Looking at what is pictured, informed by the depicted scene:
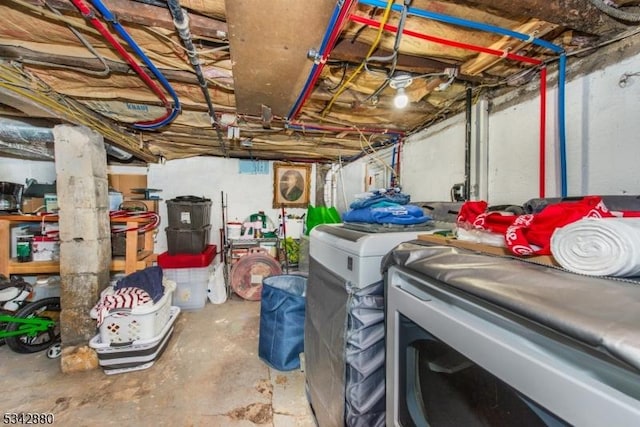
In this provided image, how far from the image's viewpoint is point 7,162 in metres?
3.31

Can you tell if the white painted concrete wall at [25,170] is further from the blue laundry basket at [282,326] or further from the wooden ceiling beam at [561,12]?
the wooden ceiling beam at [561,12]

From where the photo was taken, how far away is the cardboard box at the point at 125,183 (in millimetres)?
3752

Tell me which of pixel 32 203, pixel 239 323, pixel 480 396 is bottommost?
pixel 239 323

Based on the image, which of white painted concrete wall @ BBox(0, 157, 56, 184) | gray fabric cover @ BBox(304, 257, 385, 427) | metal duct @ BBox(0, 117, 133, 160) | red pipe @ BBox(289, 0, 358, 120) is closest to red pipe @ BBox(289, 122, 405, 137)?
red pipe @ BBox(289, 0, 358, 120)

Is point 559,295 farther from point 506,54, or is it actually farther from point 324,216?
point 324,216

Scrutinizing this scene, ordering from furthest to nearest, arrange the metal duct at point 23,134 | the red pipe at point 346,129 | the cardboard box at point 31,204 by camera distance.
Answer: the cardboard box at point 31,204, the red pipe at point 346,129, the metal duct at point 23,134

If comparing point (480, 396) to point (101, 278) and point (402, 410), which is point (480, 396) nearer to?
point (402, 410)

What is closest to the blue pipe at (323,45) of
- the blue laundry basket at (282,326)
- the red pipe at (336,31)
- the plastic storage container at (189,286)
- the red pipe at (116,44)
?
the red pipe at (336,31)

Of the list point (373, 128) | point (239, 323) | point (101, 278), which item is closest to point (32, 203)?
point (101, 278)

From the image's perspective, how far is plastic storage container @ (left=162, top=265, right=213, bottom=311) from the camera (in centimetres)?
327

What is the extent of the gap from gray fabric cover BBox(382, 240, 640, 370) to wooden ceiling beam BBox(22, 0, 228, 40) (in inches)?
49.0

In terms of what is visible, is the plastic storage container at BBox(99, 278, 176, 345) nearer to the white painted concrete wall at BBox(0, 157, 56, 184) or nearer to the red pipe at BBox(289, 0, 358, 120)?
the red pipe at BBox(289, 0, 358, 120)

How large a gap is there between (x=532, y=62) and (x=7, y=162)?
532 cm

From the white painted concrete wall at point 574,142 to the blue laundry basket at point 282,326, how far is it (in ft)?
4.96
